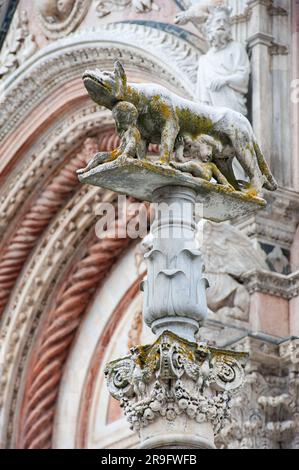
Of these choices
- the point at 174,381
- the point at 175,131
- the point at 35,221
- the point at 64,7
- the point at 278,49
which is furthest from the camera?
the point at 35,221

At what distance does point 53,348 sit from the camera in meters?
16.4

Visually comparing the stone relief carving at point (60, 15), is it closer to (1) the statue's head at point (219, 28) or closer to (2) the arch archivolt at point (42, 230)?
(2) the arch archivolt at point (42, 230)

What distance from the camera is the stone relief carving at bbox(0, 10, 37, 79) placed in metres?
16.2

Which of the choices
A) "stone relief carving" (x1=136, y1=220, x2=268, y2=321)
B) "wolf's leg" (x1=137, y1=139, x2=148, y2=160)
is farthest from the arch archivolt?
"wolf's leg" (x1=137, y1=139, x2=148, y2=160)

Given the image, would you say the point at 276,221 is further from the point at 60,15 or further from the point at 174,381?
the point at 174,381

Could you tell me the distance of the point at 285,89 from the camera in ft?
43.4

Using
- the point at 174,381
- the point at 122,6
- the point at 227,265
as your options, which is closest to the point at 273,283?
the point at 227,265

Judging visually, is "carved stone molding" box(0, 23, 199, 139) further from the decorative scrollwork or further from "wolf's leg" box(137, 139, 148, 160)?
the decorative scrollwork

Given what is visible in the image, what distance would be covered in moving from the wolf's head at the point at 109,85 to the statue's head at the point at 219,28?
Result: 511cm

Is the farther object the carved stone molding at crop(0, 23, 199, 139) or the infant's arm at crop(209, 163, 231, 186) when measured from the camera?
the carved stone molding at crop(0, 23, 199, 139)

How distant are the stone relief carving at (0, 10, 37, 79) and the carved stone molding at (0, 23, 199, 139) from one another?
155mm

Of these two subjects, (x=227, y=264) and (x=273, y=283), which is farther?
(x=273, y=283)

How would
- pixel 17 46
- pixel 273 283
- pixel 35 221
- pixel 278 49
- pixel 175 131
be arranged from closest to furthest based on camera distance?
pixel 175 131 < pixel 273 283 < pixel 278 49 < pixel 17 46 < pixel 35 221

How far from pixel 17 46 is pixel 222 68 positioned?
12.5 ft
